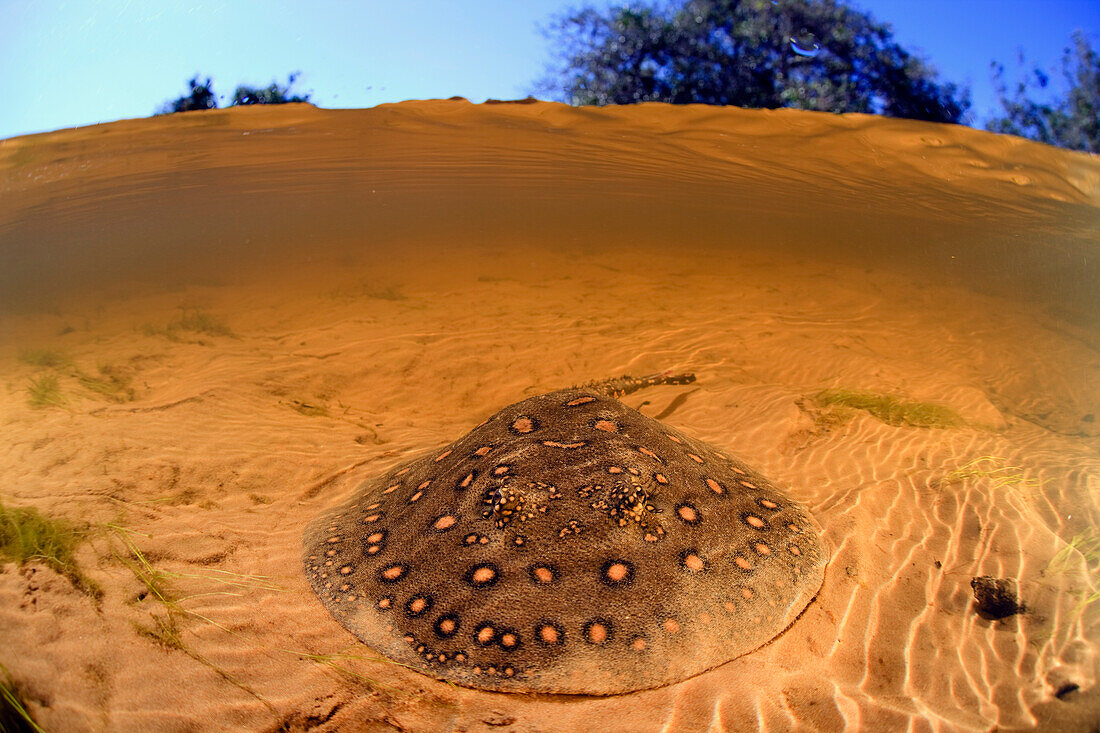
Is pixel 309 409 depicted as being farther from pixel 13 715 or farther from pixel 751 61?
pixel 751 61

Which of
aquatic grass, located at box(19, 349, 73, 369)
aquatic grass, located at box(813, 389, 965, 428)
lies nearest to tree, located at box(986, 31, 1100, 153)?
aquatic grass, located at box(813, 389, 965, 428)

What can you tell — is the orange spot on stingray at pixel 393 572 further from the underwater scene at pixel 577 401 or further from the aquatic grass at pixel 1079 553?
the aquatic grass at pixel 1079 553

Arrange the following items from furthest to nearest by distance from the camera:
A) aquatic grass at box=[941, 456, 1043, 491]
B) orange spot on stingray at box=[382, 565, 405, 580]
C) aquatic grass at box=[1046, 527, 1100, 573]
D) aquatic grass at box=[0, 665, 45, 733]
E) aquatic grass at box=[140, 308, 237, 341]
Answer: aquatic grass at box=[140, 308, 237, 341]
aquatic grass at box=[941, 456, 1043, 491]
aquatic grass at box=[1046, 527, 1100, 573]
orange spot on stingray at box=[382, 565, 405, 580]
aquatic grass at box=[0, 665, 45, 733]

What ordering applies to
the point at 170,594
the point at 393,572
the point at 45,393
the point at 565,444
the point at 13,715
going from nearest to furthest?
the point at 13,715, the point at 393,572, the point at 170,594, the point at 565,444, the point at 45,393

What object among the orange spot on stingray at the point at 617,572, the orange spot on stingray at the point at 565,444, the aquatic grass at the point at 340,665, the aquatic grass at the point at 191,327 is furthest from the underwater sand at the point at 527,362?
the orange spot on stingray at the point at 565,444

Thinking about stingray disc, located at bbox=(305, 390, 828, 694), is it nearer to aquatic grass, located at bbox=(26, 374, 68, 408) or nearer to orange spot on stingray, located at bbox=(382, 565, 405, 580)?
orange spot on stingray, located at bbox=(382, 565, 405, 580)

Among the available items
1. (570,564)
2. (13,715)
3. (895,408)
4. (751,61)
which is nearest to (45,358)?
(13,715)

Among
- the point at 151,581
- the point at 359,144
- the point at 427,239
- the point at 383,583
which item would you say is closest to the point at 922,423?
the point at 383,583
